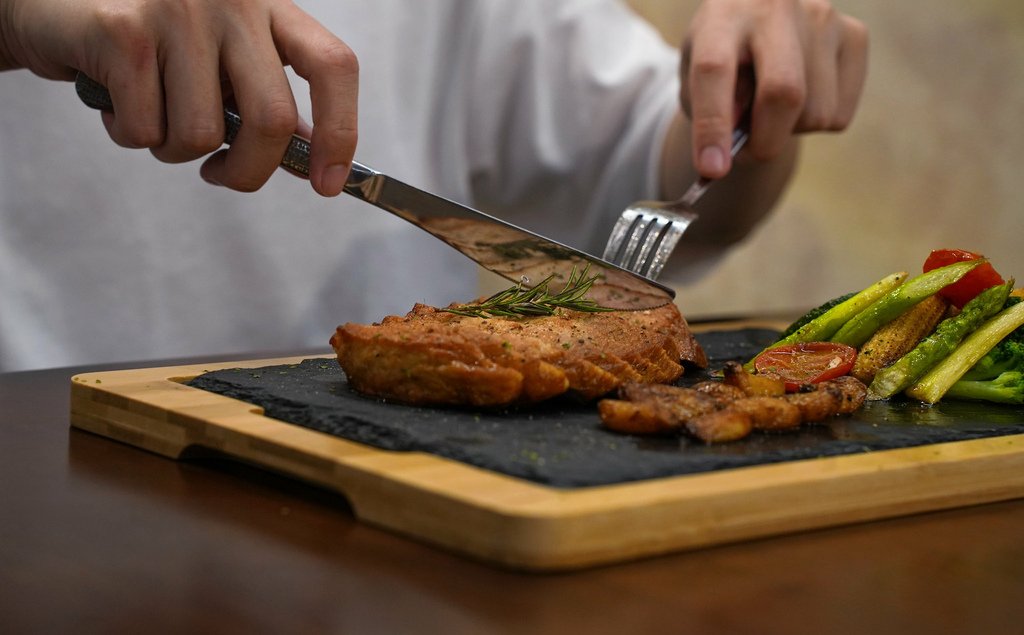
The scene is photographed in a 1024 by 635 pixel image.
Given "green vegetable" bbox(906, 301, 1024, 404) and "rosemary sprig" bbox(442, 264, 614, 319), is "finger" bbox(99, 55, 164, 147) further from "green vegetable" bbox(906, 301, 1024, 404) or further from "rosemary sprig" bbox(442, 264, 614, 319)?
"green vegetable" bbox(906, 301, 1024, 404)

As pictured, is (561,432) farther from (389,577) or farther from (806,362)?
(806,362)

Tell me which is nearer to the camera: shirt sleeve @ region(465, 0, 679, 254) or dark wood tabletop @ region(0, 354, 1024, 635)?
dark wood tabletop @ region(0, 354, 1024, 635)

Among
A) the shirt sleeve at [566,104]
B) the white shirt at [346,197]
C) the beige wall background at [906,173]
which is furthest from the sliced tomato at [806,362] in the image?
the beige wall background at [906,173]

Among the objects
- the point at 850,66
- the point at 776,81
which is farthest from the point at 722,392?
the point at 850,66

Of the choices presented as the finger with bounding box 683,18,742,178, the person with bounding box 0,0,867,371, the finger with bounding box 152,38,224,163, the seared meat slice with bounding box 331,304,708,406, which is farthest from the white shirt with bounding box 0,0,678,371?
the seared meat slice with bounding box 331,304,708,406

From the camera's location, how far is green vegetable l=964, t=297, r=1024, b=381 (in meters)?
2.42

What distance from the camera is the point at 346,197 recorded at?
14.5 feet

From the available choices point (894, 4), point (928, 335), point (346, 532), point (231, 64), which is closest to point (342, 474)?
point (346, 532)

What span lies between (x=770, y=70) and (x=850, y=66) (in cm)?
65

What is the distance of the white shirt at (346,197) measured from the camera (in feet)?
Result: 12.6

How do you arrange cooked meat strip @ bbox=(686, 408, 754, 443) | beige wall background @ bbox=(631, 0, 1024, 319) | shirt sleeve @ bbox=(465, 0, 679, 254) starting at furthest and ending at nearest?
beige wall background @ bbox=(631, 0, 1024, 319) → shirt sleeve @ bbox=(465, 0, 679, 254) → cooked meat strip @ bbox=(686, 408, 754, 443)

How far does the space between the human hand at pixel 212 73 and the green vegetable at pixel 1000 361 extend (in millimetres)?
1442

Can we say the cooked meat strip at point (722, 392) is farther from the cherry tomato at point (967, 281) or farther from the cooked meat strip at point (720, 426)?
the cherry tomato at point (967, 281)

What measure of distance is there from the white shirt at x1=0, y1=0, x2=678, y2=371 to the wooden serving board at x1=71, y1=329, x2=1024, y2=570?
→ 2.08 metres
